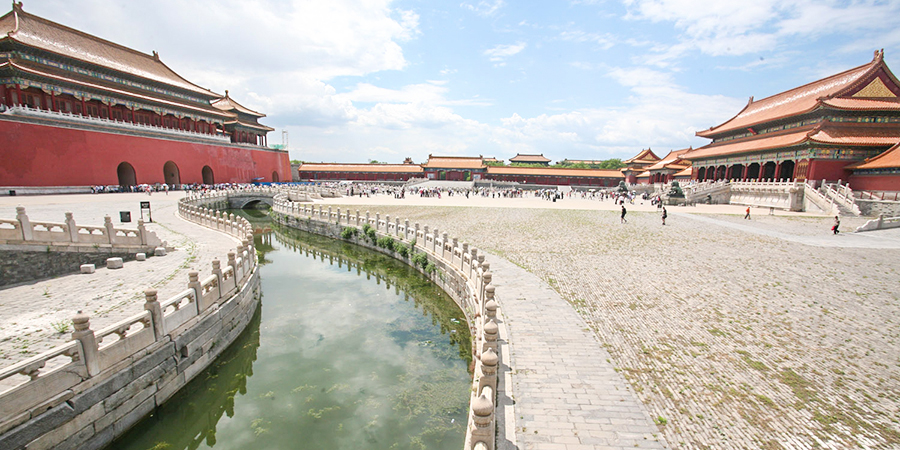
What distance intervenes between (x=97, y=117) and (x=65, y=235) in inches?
1191

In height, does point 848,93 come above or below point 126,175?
above

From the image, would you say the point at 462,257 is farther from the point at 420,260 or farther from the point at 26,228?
the point at 26,228

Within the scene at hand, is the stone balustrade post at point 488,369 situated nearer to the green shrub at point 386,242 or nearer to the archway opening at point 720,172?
the green shrub at point 386,242

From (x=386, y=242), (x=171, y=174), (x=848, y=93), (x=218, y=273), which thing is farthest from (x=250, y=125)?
(x=848, y=93)

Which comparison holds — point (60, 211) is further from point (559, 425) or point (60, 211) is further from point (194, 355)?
point (559, 425)

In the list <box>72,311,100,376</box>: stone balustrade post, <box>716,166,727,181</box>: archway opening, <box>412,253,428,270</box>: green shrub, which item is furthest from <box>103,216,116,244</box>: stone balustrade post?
<box>716,166,727,181</box>: archway opening

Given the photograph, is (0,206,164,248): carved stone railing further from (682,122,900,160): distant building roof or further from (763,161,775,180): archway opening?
(763,161,775,180): archway opening

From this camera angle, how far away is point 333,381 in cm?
842

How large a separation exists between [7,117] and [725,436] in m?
43.1

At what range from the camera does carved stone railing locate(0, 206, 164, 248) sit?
11.3 meters

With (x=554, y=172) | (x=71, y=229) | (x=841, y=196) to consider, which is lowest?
(x=71, y=229)

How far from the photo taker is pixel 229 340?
9633 millimetres

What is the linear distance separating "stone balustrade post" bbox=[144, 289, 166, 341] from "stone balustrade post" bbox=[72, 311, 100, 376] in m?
0.99

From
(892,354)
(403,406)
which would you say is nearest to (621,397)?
(403,406)
